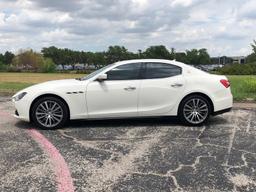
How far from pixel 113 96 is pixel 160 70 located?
3.64 ft

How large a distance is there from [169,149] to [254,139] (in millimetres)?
1694

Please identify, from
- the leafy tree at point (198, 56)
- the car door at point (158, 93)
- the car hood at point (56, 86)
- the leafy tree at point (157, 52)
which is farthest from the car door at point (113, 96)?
the leafy tree at point (198, 56)

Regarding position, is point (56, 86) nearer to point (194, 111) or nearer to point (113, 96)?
point (113, 96)

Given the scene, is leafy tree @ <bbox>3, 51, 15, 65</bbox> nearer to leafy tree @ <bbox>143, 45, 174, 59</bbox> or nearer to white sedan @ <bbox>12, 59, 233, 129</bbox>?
leafy tree @ <bbox>143, 45, 174, 59</bbox>

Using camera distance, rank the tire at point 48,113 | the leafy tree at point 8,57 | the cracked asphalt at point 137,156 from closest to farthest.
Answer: the cracked asphalt at point 137,156
the tire at point 48,113
the leafy tree at point 8,57

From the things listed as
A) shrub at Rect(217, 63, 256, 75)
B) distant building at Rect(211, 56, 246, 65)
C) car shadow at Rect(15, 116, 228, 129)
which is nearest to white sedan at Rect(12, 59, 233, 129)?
car shadow at Rect(15, 116, 228, 129)

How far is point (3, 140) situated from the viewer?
738 centimetres

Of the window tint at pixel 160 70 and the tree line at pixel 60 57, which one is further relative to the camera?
the tree line at pixel 60 57

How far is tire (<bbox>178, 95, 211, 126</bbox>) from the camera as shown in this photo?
864 cm

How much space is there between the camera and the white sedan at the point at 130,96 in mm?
8398

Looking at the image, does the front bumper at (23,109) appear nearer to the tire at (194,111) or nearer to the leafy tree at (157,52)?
the tire at (194,111)

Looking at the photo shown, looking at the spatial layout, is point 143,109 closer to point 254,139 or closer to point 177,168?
point 254,139

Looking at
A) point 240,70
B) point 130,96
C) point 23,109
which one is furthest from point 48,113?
point 240,70

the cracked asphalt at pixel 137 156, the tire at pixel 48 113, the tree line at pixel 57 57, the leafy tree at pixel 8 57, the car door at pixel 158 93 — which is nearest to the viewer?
the cracked asphalt at pixel 137 156
